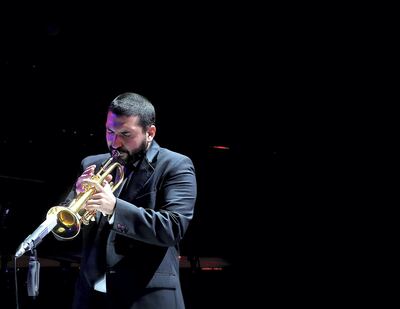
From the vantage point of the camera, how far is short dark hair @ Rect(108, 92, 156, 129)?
2.41 metres

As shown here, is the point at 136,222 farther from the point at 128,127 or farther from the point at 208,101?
the point at 208,101

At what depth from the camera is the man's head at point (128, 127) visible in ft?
7.88

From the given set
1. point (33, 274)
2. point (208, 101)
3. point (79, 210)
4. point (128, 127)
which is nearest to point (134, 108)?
point (128, 127)

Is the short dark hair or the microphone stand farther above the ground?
the short dark hair

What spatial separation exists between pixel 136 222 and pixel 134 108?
0.62 metres

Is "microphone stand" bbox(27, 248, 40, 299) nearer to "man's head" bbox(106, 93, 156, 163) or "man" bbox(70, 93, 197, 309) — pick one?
"man" bbox(70, 93, 197, 309)

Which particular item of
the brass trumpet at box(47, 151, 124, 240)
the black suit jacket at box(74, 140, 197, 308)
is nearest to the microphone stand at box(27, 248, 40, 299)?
the brass trumpet at box(47, 151, 124, 240)

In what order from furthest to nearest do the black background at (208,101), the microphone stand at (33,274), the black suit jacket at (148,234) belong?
1. the black background at (208,101)
2. the black suit jacket at (148,234)
3. the microphone stand at (33,274)

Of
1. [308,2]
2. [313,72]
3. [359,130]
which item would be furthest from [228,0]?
[359,130]

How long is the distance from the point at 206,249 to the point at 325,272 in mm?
1625

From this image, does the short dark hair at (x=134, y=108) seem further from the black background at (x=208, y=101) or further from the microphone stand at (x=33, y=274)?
the black background at (x=208, y=101)

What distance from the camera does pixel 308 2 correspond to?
245 inches

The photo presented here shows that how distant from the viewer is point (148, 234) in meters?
2.11

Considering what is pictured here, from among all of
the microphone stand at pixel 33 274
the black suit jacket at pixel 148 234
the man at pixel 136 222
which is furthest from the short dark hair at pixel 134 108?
the microphone stand at pixel 33 274
